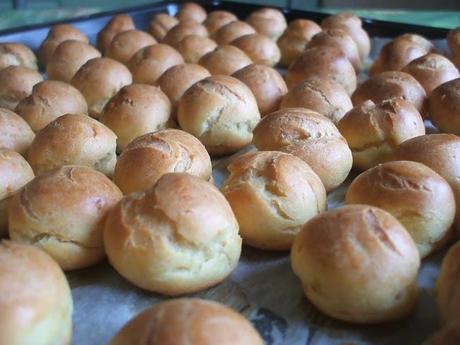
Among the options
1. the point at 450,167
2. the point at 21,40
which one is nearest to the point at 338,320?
the point at 450,167

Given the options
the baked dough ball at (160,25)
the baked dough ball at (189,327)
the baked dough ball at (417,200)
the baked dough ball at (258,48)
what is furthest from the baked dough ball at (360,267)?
the baked dough ball at (160,25)

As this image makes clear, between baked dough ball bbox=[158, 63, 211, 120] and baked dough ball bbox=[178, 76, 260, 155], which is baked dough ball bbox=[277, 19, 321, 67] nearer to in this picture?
baked dough ball bbox=[158, 63, 211, 120]

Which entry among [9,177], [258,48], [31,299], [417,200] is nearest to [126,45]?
[258,48]

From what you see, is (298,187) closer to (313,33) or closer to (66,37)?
(313,33)

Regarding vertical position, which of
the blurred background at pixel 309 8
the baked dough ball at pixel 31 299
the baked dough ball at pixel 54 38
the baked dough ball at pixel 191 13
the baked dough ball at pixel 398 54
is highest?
the baked dough ball at pixel 31 299

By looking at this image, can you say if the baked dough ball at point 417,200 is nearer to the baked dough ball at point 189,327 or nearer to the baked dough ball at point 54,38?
the baked dough ball at point 189,327

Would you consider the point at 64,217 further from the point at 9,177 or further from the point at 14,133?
the point at 14,133

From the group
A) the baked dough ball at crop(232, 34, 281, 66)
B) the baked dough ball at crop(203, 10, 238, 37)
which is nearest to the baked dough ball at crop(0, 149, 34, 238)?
the baked dough ball at crop(232, 34, 281, 66)

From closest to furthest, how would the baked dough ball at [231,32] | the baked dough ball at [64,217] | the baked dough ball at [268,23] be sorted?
1. the baked dough ball at [64,217]
2. the baked dough ball at [231,32]
3. the baked dough ball at [268,23]
